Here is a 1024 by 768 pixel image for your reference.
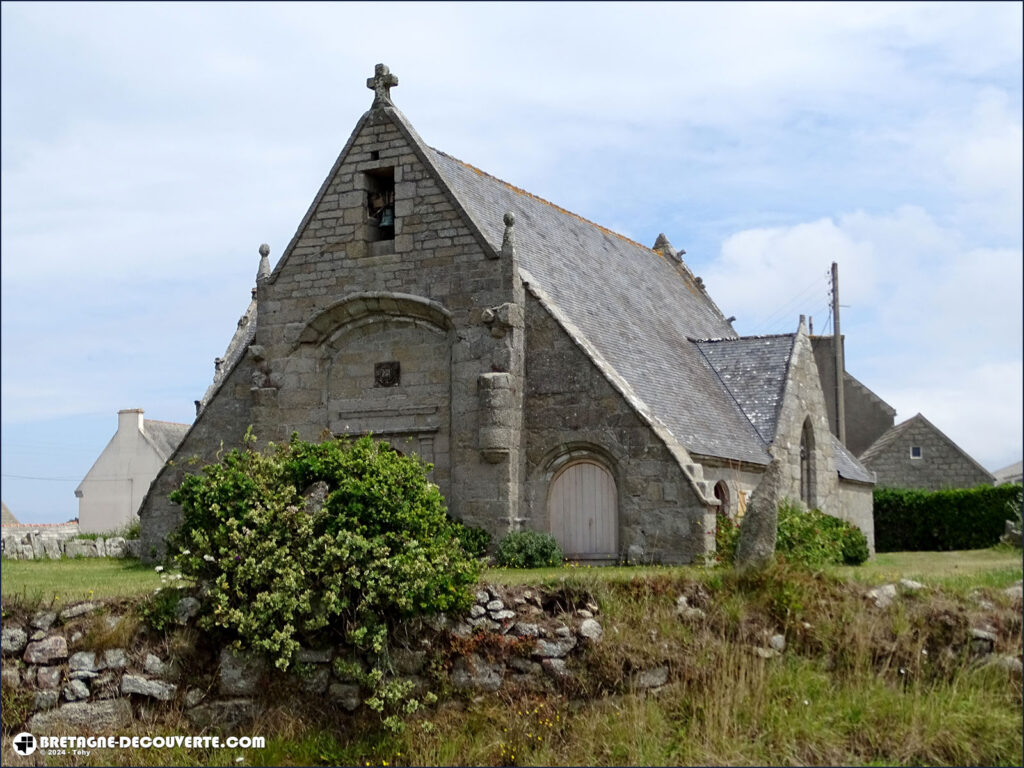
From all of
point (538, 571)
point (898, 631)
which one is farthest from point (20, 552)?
point (898, 631)

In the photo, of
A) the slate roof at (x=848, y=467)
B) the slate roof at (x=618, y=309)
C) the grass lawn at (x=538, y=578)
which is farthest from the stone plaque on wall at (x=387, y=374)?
the slate roof at (x=848, y=467)

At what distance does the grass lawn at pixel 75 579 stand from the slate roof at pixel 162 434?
18.6m

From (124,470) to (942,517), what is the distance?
27.7m

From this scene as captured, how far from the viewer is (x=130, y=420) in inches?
1633

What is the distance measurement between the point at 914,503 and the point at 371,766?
20529mm

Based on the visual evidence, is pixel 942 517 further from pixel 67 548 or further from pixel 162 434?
pixel 162 434

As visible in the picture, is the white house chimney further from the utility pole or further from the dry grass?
the dry grass

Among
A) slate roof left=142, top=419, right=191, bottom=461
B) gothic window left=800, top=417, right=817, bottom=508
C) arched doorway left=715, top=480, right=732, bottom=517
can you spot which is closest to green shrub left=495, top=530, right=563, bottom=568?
arched doorway left=715, top=480, right=732, bottom=517

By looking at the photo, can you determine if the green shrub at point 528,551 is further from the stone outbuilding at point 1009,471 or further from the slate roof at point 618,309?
the stone outbuilding at point 1009,471

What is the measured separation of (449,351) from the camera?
19.4 metres

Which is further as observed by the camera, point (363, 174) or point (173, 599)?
point (363, 174)

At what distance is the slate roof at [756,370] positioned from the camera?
22172 millimetres

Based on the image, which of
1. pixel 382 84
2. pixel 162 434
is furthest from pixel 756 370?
pixel 162 434

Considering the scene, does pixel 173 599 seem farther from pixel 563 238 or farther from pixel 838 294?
pixel 838 294
